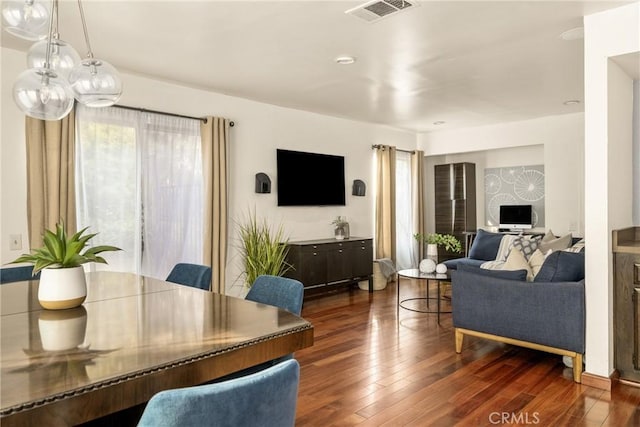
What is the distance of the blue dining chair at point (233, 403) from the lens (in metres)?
0.92

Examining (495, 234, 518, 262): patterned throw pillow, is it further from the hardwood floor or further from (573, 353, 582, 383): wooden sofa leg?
(573, 353, 582, 383): wooden sofa leg

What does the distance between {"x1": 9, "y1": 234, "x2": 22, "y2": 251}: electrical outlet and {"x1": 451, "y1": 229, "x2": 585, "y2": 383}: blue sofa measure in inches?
145

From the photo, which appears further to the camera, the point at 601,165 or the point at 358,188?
the point at 358,188

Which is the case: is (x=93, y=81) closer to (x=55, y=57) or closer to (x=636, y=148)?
(x=55, y=57)

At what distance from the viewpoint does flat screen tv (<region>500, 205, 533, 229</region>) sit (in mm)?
7617

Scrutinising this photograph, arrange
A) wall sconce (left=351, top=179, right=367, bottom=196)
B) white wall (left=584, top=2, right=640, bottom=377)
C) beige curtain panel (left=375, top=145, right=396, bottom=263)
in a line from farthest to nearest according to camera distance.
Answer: beige curtain panel (left=375, top=145, right=396, bottom=263)
wall sconce (left=351, top=179, right=367, bottom=196)
white wall (left=584, top=2, right=640, bottom=377)

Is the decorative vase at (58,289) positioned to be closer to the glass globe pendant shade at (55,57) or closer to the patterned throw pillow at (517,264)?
the glass globe pendant shade at (55,57)

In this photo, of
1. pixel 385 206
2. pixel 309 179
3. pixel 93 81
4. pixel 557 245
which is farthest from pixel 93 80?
pixel 385 206

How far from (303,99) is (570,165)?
13.1 feet

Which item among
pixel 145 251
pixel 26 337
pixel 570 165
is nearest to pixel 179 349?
pixel 26 337

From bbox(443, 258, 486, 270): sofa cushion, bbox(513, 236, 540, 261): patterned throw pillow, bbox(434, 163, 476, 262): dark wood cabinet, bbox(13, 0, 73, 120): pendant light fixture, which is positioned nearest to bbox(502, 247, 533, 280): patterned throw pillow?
bbox(513, 236, 540, 261): patterned throw pillow

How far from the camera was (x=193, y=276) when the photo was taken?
112 inches

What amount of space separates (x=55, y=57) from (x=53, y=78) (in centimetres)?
22

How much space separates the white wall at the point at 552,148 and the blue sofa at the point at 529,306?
12.0 ft
